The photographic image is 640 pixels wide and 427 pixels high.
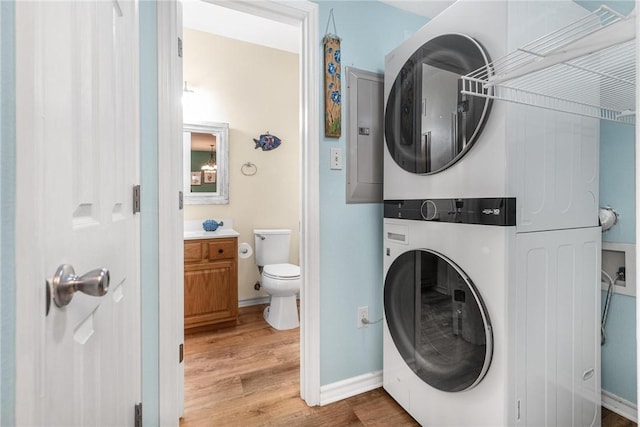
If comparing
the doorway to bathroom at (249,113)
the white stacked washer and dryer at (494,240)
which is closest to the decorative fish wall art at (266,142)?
the doorway to bathroom at (249,113)

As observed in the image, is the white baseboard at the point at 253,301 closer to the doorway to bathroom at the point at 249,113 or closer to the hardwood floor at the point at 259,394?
the doorway to bathroom at the point at 249,113

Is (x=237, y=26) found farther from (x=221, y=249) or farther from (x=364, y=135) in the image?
(x=221, y=249)

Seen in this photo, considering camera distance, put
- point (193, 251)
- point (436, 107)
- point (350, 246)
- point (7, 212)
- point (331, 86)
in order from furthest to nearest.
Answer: point (193, 251)
point (350, 246)
point (331, 86)
point (436, 107)
point (7, 212)

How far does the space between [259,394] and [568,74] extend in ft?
6.47

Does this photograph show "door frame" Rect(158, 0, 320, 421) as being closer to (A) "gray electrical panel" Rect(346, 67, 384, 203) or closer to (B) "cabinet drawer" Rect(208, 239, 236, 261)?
(A) "gray electrical panel" Rect(346, 67, 384, 203)

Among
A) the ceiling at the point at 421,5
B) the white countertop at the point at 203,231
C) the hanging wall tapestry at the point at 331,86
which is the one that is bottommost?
the white countertop at the point at 203,231

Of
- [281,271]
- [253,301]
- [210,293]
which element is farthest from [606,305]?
[253,301]

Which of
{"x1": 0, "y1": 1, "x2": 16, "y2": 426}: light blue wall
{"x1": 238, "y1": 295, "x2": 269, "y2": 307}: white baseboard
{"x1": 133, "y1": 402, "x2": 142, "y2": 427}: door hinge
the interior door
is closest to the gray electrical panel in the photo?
the interior door

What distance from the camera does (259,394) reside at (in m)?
1.69

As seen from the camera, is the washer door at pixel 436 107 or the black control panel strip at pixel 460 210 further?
the washer door at pixel 436 107

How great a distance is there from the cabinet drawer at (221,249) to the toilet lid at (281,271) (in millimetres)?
342

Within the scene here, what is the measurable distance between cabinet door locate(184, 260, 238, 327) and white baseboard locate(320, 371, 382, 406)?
1.20 m

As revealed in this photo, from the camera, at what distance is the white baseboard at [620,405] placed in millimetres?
1426

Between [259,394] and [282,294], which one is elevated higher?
[282,294]
